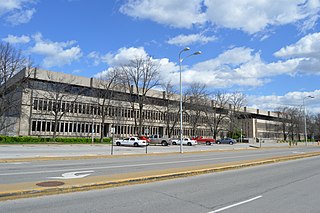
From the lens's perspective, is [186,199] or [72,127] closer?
[186,199]

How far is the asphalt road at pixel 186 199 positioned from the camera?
6.62 meters

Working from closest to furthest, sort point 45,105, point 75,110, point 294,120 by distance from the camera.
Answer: point 45,105 → point 75,110 → point 294,120

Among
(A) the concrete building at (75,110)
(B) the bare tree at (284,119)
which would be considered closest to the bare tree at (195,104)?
(A) the concrete building at (75,110)

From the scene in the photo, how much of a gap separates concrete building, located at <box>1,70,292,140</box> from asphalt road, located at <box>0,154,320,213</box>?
36.7m

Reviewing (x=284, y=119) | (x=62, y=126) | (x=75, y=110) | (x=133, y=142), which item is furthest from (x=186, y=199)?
(x=284, y=119)

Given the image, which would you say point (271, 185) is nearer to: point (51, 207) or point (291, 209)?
point (291, 209)

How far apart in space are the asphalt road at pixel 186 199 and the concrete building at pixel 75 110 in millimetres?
36715

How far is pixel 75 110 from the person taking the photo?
2586 inches

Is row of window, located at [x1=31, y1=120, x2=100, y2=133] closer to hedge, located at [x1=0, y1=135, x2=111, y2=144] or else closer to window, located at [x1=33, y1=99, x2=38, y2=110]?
window, located at [x1=33, y1=99, x2=38, y2=110]

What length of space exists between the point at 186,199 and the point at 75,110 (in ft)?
202

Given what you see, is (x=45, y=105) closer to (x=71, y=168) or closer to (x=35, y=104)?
(x=35, y=104)

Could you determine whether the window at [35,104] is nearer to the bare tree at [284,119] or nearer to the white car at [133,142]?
the white car at [133,142]

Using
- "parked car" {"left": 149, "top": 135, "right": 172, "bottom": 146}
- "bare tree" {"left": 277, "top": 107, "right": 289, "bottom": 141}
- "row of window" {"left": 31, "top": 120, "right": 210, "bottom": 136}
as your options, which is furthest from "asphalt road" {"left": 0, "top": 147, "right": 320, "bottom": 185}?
"bare tree" {"left": 277, "top": 107, "right": 289, "bottom": 141}

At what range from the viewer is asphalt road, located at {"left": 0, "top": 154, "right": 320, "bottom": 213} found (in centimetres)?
662
